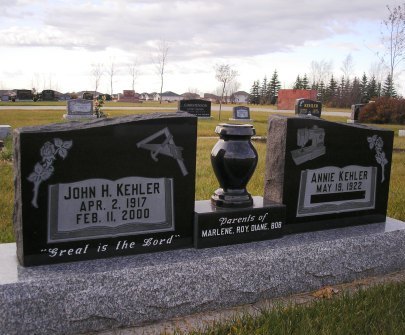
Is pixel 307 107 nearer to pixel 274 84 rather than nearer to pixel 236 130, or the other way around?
pixel 236 130

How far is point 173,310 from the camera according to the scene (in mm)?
3275

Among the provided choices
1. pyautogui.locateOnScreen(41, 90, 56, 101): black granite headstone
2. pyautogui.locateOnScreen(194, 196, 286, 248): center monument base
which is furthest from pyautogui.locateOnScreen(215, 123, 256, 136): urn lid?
pyautogui.locateOnScreen(41, 90, 56, 101): black granite headstone

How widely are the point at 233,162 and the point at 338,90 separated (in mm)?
65115

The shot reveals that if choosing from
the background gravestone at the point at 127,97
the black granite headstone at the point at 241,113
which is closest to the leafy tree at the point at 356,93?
the background gravestone at the point at 127,97

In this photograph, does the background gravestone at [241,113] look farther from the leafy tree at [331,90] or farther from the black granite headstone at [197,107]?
the leafy tree at [331,90]

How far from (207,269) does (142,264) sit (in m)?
0.47

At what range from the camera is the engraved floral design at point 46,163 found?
303 centimetres

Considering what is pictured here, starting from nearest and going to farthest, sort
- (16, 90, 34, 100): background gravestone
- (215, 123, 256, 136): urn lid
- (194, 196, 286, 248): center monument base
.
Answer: (194, 196, 286, 248): center monument base < (215, 123, 256, 136): urn lid < (16, 90, 34, 100): background gravestone

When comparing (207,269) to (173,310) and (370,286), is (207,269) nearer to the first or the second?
(173,310)

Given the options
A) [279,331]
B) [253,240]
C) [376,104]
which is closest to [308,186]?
[253,240]

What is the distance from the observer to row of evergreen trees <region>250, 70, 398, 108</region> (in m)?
58.1

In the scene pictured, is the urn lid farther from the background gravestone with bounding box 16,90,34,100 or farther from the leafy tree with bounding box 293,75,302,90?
the leafy tree with bounding box 293,75,302,90

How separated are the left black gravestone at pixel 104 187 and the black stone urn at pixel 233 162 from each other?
349 millimetres

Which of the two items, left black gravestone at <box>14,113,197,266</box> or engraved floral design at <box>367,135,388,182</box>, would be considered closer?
left black gravestone at <box>14,113,197,266</box>
